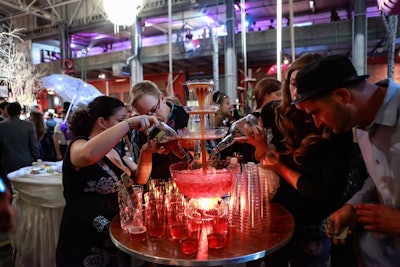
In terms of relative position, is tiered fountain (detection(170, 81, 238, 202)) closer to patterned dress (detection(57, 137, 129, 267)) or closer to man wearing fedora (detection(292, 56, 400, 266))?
man wearing fedora (detection(292, 56, 400, 266))

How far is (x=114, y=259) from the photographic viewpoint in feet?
6.00

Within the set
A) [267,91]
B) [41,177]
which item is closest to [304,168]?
[267,91]

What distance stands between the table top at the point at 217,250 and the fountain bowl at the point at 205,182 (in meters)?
0.20

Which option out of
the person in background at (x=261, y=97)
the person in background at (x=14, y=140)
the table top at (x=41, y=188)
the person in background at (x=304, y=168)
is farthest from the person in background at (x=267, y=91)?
the person in background at (x=14, y=140)

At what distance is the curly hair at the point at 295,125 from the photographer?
1565 mm

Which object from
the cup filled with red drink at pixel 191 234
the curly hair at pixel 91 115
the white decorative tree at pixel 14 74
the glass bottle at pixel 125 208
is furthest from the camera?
the white decorative tree at pixel 14 74

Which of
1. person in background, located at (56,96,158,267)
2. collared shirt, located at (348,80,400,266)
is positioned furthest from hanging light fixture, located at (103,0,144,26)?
collared shirt, located at (348,80,400,266)

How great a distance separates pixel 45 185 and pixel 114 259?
1.33 meters

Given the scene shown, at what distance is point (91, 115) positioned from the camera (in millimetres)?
1919

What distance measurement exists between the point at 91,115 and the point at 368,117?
147 cm

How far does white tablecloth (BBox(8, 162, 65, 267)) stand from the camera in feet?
9.23

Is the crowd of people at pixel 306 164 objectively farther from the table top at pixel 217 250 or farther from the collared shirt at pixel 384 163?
the table top at pixel 217 250

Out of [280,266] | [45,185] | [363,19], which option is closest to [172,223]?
[280,266]

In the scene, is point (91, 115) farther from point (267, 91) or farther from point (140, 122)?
point (267, 91)
